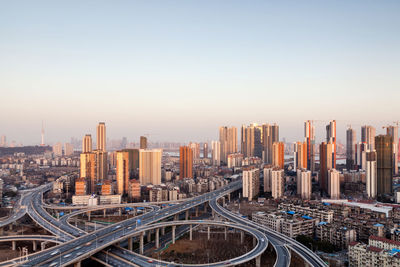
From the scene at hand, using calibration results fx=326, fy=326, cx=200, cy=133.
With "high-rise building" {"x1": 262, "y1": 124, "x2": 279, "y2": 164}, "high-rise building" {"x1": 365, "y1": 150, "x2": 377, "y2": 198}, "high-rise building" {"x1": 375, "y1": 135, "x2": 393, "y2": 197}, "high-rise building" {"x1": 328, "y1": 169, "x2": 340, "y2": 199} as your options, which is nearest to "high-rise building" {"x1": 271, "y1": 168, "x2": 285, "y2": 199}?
"high-rise building" {"x1": 328, "y1": 169, "x2": 340, "y2": 199}

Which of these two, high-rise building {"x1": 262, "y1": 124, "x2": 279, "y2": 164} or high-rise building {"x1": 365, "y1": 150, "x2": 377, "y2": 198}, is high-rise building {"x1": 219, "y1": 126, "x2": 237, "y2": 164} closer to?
high-rise building {"x1": 262, "y1": 124, "x2": 279, "y2": 164}

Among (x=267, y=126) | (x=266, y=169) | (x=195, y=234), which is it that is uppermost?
(x=267, y=126)

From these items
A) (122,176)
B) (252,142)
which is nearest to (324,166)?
(122,176)

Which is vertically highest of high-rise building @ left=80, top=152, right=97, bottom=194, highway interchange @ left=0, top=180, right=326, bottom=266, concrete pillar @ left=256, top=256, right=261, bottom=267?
high-rise building @ left=80, top=152, right=97, bottom=194

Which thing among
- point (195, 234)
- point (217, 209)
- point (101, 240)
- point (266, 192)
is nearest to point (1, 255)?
point (101, 240)

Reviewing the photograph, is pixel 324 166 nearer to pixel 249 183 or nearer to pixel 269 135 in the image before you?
pixel 249 183

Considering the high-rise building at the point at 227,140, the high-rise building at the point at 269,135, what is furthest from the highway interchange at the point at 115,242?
the high-rise building at the point at 227,140

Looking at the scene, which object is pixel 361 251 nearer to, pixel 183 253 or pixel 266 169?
pixel 183 253
